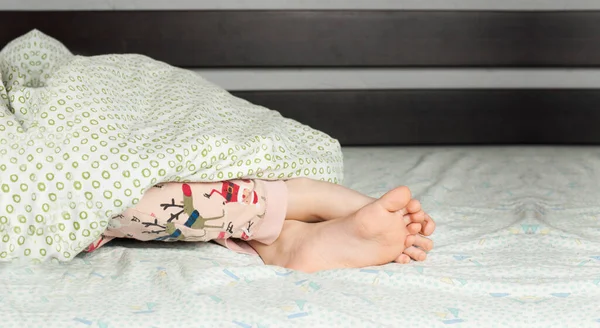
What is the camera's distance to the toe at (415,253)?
118 centimetres

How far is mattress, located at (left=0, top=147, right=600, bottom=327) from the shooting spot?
938 millimetres

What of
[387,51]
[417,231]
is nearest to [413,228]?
[417,231]

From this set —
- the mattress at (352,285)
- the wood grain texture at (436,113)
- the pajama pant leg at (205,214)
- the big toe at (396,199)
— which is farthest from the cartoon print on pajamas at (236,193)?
the wood grain texture at (436,113)

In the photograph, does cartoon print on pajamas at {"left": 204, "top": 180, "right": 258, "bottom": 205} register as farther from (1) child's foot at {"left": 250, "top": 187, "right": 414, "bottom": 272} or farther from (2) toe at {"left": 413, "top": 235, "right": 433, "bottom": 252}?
(2) toe at {"left": 413, "top": 235, "right": 433, "bottom": 252}

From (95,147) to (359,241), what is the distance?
444mm

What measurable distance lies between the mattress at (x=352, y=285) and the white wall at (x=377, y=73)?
0.98 metres

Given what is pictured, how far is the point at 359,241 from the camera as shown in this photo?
114 centimetres

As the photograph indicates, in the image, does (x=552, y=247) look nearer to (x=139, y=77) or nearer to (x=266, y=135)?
(x=266, y=135)

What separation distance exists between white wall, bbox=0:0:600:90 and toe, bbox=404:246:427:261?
1.28 m

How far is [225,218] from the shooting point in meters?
1.16

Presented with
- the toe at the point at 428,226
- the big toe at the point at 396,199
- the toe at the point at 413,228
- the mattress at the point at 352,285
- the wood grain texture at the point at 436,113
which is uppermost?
the wood grain texture at the point at 436,113

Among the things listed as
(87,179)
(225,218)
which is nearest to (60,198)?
(87,179)

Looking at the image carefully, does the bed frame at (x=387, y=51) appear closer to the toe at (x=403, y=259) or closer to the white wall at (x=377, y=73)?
the white wall at (x=377, y=73)

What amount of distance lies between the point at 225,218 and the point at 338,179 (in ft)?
1.03
